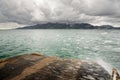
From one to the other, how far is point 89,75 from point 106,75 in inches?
63.7

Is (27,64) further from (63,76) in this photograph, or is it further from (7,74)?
(63,76)

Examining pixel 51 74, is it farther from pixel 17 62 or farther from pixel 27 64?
pixel 17 62

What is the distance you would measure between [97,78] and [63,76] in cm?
236

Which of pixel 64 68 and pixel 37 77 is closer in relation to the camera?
pixel 37 77

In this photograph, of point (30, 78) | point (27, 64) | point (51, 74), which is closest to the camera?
point (30, 78)

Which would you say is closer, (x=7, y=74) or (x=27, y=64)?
(x=7, y=74)

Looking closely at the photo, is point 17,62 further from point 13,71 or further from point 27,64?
point 13,71

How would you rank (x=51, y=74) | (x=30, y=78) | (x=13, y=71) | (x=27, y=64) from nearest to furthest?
(x=30, y=78) → (x=51, y=74) → (x=13, y=71) → (x=27, y=64)

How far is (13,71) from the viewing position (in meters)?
11.9

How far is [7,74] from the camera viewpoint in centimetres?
1146

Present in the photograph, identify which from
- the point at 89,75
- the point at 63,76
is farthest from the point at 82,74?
the point at 63,76

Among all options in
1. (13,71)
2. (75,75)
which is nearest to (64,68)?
(75,75)

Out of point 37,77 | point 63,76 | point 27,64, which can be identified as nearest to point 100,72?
point 63,76

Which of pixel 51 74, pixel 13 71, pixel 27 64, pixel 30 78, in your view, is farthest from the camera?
pixel 27 64
